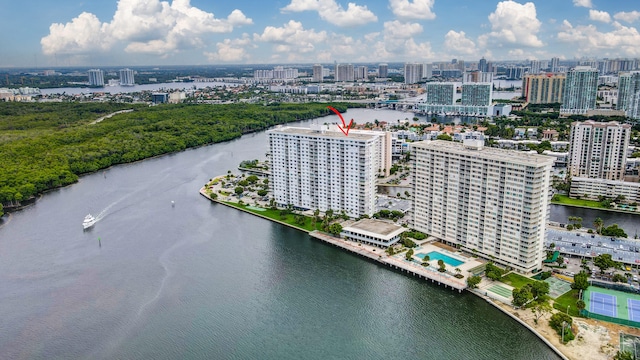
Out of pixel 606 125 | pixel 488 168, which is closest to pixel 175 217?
pixel 488 168

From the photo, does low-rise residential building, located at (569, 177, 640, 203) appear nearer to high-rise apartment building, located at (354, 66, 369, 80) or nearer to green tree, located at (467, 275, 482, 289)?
green tree, located at (467, 275, 482, 289)

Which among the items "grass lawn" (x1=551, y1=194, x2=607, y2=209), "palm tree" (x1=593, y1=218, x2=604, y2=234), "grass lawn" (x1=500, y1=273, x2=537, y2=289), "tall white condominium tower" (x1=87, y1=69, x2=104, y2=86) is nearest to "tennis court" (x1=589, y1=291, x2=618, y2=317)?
"grass lawn" (x1=500, y1=273, x2=537, y2=289)

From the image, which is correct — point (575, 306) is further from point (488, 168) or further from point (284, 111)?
point (284, 111)

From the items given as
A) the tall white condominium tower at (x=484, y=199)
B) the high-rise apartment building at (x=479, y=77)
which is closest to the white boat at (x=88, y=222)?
the tall white condominium tower at (x=484, y=199)

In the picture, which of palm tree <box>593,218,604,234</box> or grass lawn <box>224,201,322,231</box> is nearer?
palm tree <box>593,218,604,234</box>

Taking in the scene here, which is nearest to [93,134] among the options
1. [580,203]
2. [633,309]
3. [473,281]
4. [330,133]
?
[330,133]

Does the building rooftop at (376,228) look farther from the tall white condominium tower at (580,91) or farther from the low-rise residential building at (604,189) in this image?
the tall white condominium tower at (580,91)
